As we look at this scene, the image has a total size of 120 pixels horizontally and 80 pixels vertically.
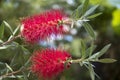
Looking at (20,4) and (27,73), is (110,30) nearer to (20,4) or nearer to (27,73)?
(20,4)

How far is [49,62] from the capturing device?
76 cm

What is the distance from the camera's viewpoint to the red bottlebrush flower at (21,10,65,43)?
2.57 feet

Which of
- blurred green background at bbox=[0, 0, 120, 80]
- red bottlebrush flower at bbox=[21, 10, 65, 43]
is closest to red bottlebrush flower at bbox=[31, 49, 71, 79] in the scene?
red bottlebrush flower at bbox=[21, 10, 65, 43]

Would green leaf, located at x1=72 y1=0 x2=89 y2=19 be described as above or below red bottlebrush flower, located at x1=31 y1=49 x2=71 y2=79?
above

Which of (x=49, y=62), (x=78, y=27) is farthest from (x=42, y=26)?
(x=78, y=27)

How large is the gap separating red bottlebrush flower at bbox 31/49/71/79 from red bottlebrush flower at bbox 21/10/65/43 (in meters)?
0.04

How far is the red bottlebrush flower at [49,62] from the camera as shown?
75 cm

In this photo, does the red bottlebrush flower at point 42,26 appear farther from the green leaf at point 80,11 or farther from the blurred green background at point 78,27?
the blurred green background at point 78,27

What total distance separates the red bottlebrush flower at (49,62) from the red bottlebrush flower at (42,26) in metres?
0.04

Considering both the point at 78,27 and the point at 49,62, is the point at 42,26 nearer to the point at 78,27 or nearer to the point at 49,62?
the point at 49,62

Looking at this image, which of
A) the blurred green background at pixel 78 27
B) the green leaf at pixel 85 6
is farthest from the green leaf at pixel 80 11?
the blurred green background at pixel 78 27

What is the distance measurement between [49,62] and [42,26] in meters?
0.09

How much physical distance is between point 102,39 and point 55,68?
6.41 feet

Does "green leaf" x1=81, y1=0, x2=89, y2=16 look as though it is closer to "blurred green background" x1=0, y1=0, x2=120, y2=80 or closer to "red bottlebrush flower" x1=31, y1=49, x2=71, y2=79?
"red bottlebrush flower" x1=31, y1=49, x2=71, y2=79
